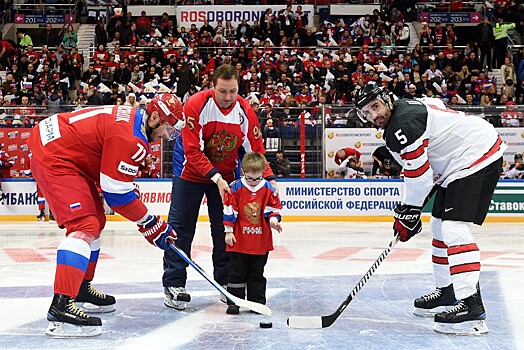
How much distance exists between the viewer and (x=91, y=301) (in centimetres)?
513

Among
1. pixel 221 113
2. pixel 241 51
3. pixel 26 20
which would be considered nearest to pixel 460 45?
pixel 241 51

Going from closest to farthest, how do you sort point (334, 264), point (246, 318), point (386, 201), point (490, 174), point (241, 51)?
point (490, 174) < point (246, 318) < point (334, 264) < point (386, 201) < point (241, 51)

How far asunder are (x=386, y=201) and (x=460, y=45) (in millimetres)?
9858

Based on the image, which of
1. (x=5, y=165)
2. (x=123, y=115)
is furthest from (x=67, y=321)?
(x=5, y=165)

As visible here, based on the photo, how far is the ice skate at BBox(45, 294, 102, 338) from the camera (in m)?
4.41

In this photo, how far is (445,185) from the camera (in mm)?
4773

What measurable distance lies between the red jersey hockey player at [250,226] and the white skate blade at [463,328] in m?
1.20

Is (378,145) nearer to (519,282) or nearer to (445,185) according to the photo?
(519,282)

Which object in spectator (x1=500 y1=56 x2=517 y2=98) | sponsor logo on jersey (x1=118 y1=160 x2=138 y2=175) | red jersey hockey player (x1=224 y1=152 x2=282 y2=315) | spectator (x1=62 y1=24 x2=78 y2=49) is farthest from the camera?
spectator (x1=62 y1=24 x2=78 y2=49)

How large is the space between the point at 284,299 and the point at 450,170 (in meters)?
1.63

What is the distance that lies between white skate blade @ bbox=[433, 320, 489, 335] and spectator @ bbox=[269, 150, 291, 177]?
770 cm

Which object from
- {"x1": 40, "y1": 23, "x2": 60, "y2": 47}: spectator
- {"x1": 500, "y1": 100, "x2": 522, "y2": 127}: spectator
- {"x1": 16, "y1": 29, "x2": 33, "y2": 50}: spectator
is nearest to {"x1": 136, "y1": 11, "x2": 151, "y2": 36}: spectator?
{"x1": 40, "y1": 23, "x2": 60, "y2": 47}: spectator

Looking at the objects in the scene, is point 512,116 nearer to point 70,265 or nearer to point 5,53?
point 70,265

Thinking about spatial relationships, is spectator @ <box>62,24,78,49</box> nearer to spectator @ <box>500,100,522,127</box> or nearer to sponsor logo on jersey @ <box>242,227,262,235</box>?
spectator @ <box>500,100,522,127</box>
